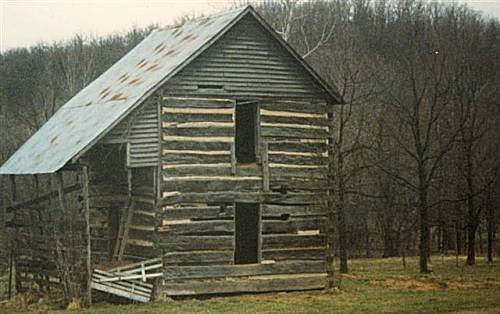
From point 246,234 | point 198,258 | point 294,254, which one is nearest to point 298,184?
point 294,254

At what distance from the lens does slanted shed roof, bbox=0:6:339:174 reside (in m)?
23.3

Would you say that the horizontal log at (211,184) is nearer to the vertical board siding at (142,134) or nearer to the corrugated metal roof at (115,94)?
the vertical board siding at (142,134)

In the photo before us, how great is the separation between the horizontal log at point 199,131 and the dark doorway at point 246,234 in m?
3.22

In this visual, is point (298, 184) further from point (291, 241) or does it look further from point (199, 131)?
point (199, 131)

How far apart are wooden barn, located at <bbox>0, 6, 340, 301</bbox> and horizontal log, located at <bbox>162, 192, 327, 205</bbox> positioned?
28 mm

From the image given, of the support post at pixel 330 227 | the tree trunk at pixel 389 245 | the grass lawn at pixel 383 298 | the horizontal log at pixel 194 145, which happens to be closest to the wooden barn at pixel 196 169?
the horizontal log at pixel 194 145

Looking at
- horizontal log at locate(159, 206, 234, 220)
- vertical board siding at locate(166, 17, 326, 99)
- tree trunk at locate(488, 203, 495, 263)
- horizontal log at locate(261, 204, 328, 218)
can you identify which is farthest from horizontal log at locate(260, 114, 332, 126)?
tree trunk at locate(488, 203, 495, 263)

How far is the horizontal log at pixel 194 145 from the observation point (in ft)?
77.8

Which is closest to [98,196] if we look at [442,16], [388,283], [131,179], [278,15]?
[131,179]

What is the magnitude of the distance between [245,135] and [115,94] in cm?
372

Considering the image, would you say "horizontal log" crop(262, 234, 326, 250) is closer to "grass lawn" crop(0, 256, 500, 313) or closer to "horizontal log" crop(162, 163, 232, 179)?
"grass lawn" crop(0, 256, 500, 313)

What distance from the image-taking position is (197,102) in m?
24.0

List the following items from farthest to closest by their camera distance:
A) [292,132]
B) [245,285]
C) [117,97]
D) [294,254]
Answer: [294,254] < [292,132] < [117,97] < [245,285]

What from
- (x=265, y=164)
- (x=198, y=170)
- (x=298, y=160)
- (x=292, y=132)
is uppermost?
(x=292, y=132)
